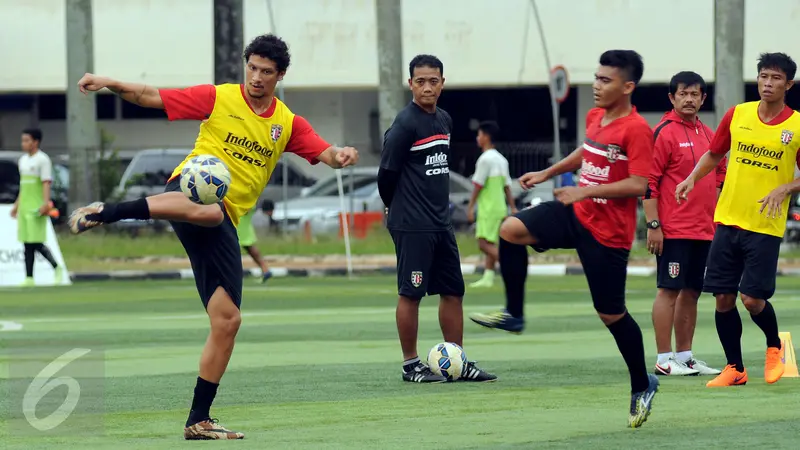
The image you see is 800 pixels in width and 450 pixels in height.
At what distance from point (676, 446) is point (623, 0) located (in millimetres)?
32294

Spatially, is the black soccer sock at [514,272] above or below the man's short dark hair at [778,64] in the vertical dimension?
below

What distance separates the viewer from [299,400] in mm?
10039

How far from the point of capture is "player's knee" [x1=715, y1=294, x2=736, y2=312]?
10.6 meters

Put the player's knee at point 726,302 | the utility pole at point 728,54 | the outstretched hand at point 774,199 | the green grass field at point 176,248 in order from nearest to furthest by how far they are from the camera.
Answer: the outstretched hand at point 774,199 → the player's knee at point 726,302 → the green grass field at point 176,248 → the utility pole at point 728,54

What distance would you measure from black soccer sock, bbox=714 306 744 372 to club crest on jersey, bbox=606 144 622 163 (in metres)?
2.11

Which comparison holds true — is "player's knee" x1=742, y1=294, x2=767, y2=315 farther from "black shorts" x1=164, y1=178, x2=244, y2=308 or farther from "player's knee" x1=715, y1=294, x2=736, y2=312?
"black shorts" x1=164, y1=178, x2=244, y2=308

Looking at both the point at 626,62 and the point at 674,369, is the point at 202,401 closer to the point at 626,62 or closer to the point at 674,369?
the point at 626,62

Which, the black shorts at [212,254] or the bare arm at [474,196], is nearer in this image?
the black shorts at [212,254]

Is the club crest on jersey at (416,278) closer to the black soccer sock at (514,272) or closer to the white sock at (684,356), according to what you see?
the black soccer sock at (514,272)

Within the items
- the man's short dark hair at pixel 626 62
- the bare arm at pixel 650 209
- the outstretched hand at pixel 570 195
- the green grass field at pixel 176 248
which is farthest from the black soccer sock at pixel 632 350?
the green grass field at pixel 176 248

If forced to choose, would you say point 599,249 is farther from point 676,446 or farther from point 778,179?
point 778,179

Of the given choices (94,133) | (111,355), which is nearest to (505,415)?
(111,355)

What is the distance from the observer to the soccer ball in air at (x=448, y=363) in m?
10.9

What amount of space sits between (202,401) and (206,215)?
0.98 metres
